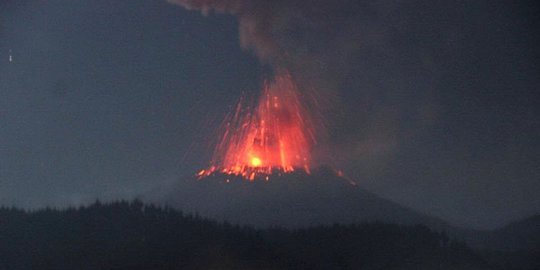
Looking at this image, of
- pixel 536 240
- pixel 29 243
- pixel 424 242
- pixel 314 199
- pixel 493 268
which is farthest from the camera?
pixel 314 199

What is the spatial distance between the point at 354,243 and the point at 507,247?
12.6 m

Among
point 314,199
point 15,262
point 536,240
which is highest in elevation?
point 314,199

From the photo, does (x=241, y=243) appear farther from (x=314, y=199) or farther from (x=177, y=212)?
(x=314, y=199)

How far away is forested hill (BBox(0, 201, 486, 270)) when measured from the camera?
101 ft

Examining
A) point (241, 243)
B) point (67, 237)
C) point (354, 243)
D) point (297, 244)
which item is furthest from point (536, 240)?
point (67, 237)

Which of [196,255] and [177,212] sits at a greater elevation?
[177,212]

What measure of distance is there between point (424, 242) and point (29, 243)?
2177cm

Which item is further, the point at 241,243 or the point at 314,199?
the point at 314,199

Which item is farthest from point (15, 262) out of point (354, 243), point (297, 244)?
point (354, 243)

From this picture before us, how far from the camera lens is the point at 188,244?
3394 cm

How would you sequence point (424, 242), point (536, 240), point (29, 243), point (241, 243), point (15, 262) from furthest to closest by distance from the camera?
point (536, 240), point (424, 242), point (241, 243), point (29, 243), point (15, 262)

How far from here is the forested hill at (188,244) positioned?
30.8 meters

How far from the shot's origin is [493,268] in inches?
1457

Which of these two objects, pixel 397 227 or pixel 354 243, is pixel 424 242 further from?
pixel 354 243
